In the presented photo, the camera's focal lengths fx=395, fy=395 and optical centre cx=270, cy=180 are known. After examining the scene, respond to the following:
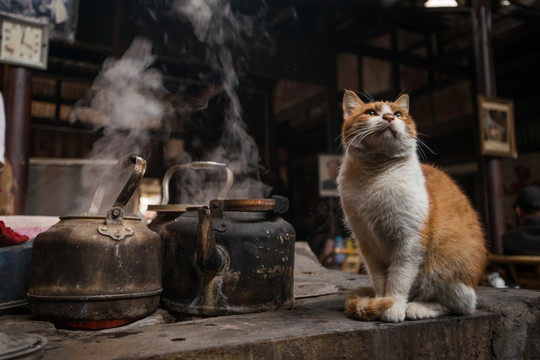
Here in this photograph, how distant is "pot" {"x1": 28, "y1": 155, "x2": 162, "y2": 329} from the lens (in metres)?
2.02

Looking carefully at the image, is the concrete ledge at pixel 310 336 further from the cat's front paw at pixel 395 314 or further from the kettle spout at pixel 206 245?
the kettle spout at pixel 206 245

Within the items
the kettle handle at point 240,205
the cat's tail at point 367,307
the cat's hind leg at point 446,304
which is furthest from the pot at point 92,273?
the cat's hind leg at point 446,304

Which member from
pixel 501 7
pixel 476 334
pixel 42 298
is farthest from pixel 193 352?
pixel 501 7

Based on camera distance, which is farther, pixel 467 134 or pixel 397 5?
pixel 467 134

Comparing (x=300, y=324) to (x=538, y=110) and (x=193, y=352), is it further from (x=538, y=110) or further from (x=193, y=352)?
(x=538, y=110)

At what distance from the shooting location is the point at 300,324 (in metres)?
2.08

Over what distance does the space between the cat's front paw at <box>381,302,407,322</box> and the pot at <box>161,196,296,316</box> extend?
65cm

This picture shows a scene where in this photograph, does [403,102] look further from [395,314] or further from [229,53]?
[229,53]

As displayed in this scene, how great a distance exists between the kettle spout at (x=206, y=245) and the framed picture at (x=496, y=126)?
5181mm

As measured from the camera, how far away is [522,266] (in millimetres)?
4172

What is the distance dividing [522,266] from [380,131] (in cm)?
312

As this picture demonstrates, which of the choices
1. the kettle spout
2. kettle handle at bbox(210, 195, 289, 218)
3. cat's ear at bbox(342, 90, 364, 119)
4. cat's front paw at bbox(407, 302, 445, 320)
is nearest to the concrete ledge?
cat's front paw at bbox(407, 302, 445, 320)

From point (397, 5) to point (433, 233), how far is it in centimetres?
564

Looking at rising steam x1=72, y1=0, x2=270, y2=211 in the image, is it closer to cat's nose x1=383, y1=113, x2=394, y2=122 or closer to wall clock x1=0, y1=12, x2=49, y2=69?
wall clock x1=0, y1=12, x2=49, y2=69
